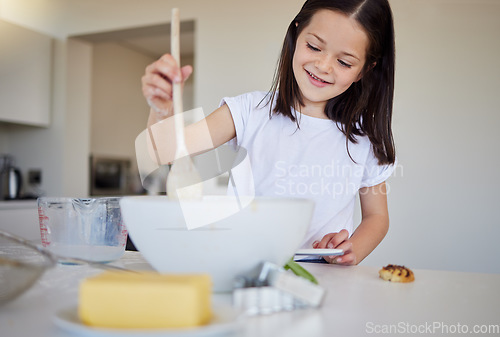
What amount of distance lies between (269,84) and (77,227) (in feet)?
5.78

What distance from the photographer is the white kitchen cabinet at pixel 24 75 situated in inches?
119

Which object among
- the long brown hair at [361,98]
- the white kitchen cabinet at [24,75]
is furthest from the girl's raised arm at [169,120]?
the white kitchen cabinet at [24,75]

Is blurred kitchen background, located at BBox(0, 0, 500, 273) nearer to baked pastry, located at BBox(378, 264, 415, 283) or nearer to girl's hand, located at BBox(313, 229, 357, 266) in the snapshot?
girl's hand, located at BBox(313, 229, 357, 266)

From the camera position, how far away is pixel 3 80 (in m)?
3.03

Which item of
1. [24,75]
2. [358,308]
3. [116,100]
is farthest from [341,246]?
[116,100]

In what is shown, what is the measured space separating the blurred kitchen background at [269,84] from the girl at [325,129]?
846mm

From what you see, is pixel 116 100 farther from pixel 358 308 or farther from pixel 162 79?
pixel 358 308

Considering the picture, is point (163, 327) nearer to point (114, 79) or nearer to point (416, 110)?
point (416, 110)

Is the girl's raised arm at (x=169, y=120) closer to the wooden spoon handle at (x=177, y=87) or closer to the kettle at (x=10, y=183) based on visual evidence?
the wooden spoon handle at (x=177, y=87)

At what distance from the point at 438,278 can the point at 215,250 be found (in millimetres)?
438

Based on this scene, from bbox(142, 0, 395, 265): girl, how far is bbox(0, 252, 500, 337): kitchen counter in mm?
432

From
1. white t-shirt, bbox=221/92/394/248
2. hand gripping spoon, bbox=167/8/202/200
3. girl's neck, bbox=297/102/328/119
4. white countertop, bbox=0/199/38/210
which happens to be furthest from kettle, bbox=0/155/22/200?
hand gripping spoon, bbox=167/8/202/200

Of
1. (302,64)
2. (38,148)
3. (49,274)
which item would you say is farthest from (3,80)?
(49,274)

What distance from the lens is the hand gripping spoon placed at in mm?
594
